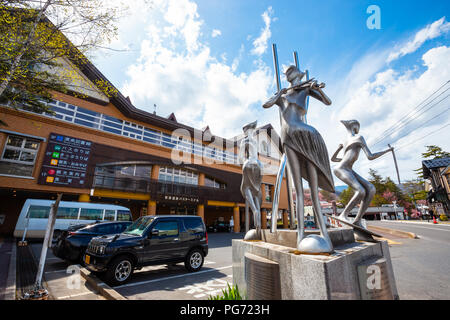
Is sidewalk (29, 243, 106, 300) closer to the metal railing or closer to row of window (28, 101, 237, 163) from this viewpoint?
the metal railing

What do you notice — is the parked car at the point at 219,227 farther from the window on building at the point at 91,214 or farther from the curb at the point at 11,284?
the curb at the point at 11,284

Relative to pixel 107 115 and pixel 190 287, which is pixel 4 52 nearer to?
pixel 190 287

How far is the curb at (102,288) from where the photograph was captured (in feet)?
12.9

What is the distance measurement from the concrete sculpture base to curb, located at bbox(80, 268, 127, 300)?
2.68 meters

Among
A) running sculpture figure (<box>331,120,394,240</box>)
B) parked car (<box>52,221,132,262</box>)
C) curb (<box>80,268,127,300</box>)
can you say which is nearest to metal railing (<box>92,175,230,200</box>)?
parked car (<box>52,221,132,262</box>)

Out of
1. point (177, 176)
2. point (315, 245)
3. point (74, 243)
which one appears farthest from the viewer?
point (177, 176)

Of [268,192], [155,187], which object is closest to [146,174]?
[155,187]

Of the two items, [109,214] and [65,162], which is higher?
[65,162]

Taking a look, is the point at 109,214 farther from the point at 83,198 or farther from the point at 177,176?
the point at 177,176

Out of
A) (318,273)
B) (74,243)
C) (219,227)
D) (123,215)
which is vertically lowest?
(219,227)

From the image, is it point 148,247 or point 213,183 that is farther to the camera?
point 213,183

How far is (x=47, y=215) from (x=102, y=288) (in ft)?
41.2

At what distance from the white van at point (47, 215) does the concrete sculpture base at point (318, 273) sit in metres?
14.5

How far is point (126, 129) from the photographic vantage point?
729 inches
